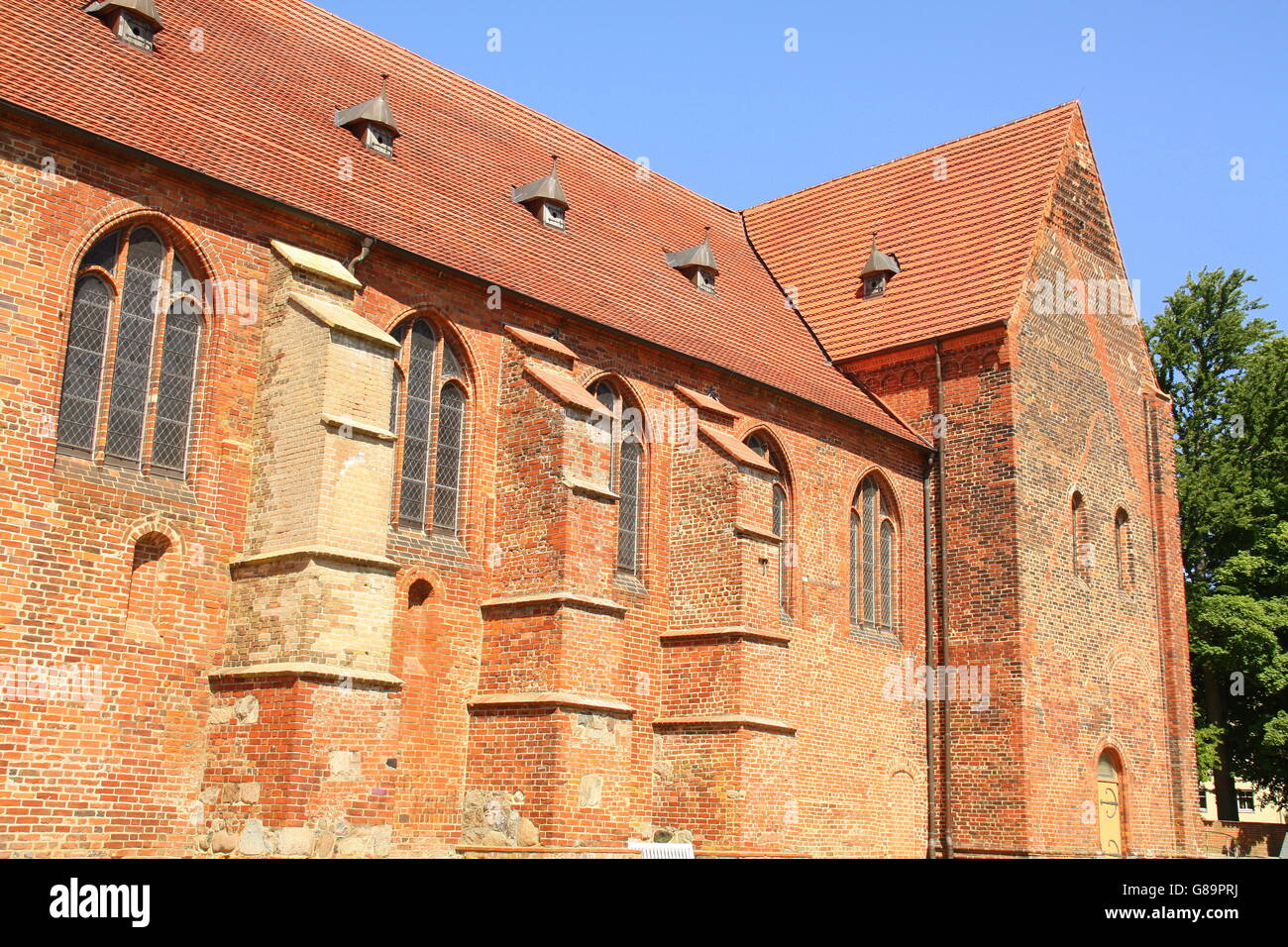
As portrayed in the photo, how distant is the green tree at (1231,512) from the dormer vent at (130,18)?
25.5 meters

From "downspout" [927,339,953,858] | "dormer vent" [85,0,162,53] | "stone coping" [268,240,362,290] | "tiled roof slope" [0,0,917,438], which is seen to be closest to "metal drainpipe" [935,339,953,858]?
"downspout" [927,339,953,858]

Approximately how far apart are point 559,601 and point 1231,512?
22981mm

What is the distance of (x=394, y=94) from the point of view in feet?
61.0

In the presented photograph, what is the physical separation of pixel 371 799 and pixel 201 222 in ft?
18.5

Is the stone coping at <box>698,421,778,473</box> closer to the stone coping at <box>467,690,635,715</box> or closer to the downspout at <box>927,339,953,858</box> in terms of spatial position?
the stone coping at <box>467,690,635,715</box>

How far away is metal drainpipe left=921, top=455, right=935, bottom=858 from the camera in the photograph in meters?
19.8

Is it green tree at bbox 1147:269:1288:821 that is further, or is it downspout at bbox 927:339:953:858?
green tree at bbox 1147:269:1288:821

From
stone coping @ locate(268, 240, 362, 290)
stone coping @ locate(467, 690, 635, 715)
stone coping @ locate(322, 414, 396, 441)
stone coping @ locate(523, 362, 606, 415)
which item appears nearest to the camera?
stone coping @ locate(322, 414, 396, 441)

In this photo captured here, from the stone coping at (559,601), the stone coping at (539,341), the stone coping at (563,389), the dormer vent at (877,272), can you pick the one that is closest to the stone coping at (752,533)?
the stone coping at (559,601)

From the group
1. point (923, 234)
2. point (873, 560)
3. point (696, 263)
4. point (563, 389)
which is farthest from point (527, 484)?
point (923, 234)

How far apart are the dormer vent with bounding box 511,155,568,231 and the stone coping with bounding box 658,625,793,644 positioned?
20.0 ft

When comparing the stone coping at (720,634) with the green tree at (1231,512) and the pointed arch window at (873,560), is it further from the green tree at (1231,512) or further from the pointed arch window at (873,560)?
the green tree at (1231,512)

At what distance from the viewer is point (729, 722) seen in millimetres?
15398
